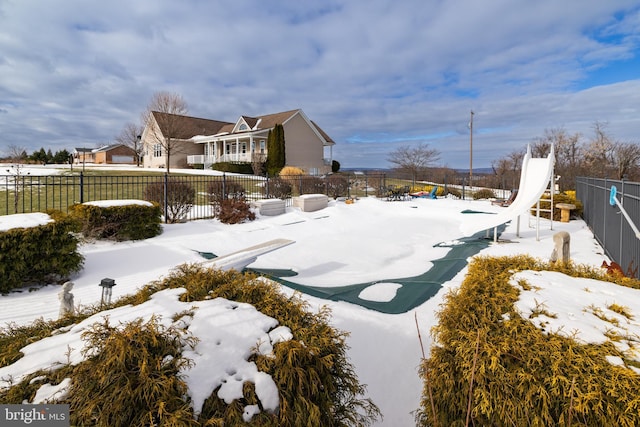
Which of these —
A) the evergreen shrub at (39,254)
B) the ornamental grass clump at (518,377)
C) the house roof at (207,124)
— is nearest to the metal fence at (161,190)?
the evergreen shrub at (39,254)

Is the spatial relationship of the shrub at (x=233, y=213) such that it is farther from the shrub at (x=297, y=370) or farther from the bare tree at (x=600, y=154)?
the bare tree at (x=600, y=154)

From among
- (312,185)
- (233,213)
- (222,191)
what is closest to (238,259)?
(233,213)

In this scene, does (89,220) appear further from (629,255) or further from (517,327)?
(629,255)

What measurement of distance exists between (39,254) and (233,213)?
6509 mm

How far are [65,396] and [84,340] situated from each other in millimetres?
393

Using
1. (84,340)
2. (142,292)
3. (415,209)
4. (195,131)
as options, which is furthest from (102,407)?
(195,131)

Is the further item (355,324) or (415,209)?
(415,209)

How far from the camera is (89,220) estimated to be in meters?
8.45

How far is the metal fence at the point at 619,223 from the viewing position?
5.72 metres

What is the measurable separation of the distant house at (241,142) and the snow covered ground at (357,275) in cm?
2205

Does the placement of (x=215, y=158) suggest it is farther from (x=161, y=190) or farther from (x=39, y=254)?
(x=39, y=254)

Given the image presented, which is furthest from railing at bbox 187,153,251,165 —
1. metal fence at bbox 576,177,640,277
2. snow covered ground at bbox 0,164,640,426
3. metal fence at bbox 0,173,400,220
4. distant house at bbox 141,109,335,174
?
metal fence at bbox 576,177,640,277

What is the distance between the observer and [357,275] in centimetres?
670

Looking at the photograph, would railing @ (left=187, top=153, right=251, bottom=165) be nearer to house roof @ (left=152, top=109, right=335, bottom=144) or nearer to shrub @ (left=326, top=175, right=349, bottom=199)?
house roof @ (left=152, top=109, right=335, bottom=144)
